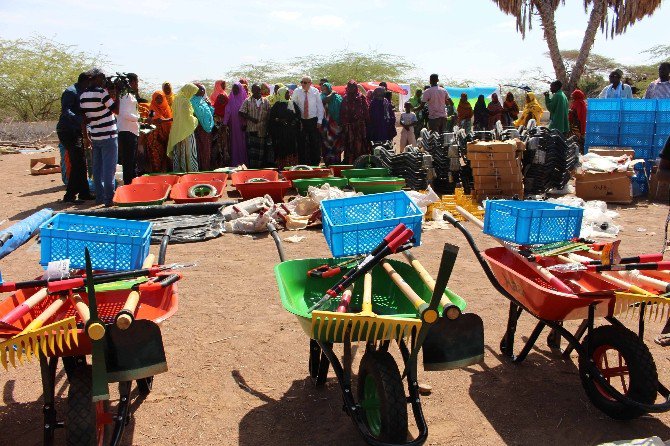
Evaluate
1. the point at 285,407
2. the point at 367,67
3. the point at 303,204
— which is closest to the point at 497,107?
the point at 303,204

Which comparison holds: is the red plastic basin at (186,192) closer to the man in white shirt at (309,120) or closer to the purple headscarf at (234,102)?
the purple headscarf at (234,102)

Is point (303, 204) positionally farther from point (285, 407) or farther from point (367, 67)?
point (367, 67)

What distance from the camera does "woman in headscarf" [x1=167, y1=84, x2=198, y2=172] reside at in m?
12.0

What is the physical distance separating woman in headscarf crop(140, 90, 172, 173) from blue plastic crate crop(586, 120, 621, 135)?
7.72 m

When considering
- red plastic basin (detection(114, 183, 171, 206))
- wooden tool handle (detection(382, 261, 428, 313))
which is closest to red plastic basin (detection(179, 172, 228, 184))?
red plastic basin (detection(114, 183, 171, 206))

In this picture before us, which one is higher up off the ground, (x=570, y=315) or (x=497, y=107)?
(x=497, y=107)

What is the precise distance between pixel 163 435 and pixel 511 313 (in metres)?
2.29

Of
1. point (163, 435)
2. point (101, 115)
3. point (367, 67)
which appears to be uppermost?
point (367, 67)

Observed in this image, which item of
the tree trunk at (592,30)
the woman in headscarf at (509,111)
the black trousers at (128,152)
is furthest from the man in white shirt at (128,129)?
the tree trunk at (592,30)

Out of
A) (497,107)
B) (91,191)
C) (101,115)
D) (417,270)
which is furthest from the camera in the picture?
(497,107)

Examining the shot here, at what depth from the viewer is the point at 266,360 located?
430 centimetres

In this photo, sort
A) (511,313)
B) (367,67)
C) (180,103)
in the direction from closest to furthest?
1. (511,313)
2. (180,103)
3. (367,67)

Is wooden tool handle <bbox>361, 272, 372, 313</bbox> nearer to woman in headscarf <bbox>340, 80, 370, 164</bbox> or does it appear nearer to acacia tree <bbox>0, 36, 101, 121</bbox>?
woman in headscarf <bbox>340, 80, 370, 164</bbox>

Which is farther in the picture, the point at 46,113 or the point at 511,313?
the point at 46,113
